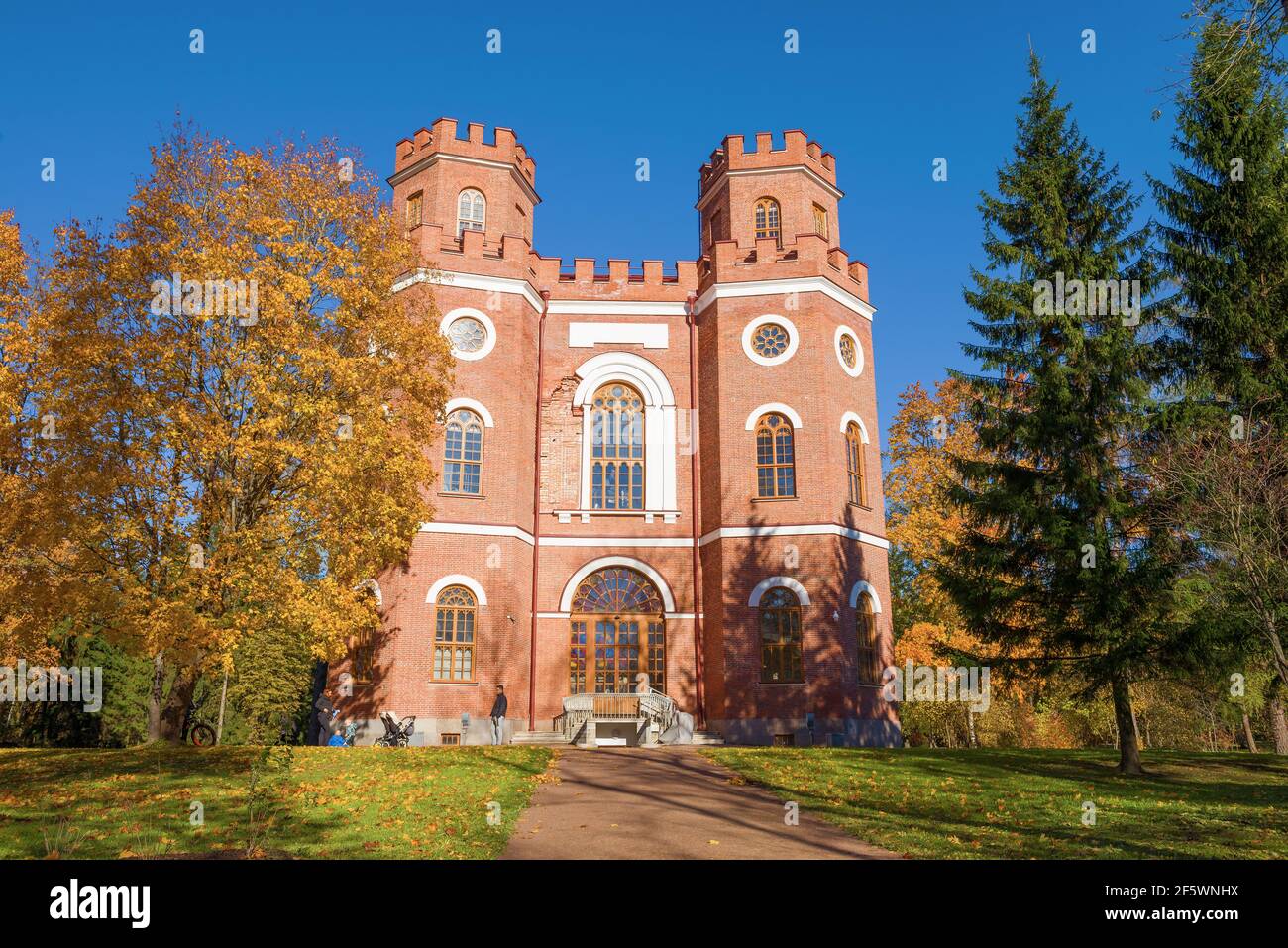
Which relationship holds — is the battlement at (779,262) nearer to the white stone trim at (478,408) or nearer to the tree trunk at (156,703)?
the white stone trim at (478,408)

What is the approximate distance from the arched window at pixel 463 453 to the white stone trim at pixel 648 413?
3.06 m

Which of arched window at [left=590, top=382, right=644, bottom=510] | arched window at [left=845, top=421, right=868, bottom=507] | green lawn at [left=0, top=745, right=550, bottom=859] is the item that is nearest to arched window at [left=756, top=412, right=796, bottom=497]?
arched window at [left=845, top=421, right=868, bottom=507]

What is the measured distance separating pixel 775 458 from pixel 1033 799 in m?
13.1

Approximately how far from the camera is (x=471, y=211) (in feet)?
85.2

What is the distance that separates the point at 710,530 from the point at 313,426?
1175cm

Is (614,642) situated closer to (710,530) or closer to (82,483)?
(710,530)

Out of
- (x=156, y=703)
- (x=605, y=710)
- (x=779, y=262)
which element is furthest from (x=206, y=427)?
(x=779, y=262)

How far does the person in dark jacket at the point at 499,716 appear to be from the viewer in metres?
21.2

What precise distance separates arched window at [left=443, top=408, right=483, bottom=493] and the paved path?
9964 millimetres

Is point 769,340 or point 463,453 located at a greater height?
point 769,340

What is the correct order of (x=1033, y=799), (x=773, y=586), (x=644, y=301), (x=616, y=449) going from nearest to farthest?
(x=1033, y=799) < (x=773, y=586) < (x=616, y=449) < (x=644, y=301)

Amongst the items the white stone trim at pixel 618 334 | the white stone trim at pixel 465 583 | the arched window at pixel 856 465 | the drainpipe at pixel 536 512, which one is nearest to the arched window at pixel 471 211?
the drainpipe at pixel 536 512

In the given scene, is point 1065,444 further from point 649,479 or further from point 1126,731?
point 649,479

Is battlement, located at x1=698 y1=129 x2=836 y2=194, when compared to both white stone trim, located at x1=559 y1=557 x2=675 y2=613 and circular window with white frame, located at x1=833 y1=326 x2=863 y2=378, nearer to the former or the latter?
circular window with white frame, located at x1=833 y1=326 x2=863 y2=378
